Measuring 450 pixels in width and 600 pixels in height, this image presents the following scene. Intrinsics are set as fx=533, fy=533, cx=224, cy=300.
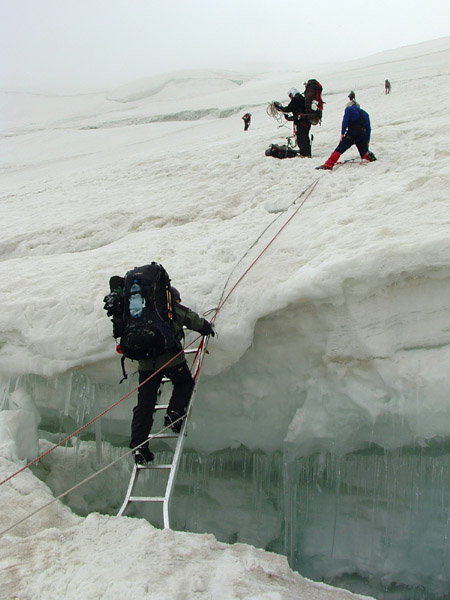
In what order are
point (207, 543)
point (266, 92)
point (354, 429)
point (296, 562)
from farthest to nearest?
point (266, 92), point (296, 562), point (354, 429), point (207, 543)

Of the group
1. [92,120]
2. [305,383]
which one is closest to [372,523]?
[305,383]

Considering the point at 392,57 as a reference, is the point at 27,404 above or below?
below

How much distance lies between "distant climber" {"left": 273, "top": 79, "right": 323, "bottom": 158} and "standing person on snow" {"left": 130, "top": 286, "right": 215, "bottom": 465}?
17.0 ft

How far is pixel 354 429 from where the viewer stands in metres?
4.57

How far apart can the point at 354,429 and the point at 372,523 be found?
982mm

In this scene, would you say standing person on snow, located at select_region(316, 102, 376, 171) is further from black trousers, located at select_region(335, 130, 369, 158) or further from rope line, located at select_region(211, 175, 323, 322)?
rope line, located at select_region(211, 175, 323, 322)

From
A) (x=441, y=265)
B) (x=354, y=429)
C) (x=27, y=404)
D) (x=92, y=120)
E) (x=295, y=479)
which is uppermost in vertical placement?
(x=92, y=120)

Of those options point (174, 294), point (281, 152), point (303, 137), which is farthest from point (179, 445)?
point (303, 137)

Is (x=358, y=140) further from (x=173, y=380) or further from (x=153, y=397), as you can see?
(x=153, y=397)

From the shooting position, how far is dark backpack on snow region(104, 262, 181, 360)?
3939 millimetres

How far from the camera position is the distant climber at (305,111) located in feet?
28.1

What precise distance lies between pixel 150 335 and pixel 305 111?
6229mm

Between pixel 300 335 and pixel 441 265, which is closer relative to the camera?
pixel 441 265

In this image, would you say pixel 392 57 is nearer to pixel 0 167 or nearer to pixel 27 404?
pixel 0 167
